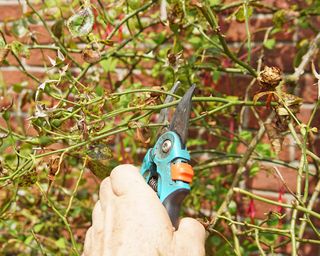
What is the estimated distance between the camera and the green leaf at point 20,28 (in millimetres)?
1407

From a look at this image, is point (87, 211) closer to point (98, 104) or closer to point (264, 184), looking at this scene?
point (264, 184)

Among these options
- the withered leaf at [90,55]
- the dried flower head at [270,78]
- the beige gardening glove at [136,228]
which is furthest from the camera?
the withered leaf at [90,55]

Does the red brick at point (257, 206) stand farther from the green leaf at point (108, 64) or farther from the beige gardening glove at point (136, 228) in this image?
the beige gardening glove at point (136, 228)

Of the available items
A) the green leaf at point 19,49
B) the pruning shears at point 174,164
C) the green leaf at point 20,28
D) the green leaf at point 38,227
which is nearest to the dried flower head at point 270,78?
the pruning shears at point 174,164

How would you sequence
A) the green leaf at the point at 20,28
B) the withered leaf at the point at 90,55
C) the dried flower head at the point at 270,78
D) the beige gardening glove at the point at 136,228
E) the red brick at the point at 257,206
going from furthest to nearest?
the red brick at the point at 257,206, the green leaf at the point at 20,28, the withered leaf at the point at 90,55, the dried flower head at the point at 270,78, the beige gardening glove at the point at 136,228

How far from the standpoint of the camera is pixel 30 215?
1.63 metres

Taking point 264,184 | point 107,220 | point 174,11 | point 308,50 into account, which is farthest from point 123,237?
point 264,184

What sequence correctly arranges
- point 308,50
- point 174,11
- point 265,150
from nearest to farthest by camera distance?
point 174,11 → point 308,50 → point 265,150

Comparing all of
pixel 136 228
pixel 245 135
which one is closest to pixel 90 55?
pixel 136 228

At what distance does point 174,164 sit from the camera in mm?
831

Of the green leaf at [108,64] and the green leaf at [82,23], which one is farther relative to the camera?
the green leaf at [108,64]

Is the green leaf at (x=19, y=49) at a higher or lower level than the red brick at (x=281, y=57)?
higher

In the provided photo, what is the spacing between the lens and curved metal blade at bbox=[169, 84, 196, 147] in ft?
2.81

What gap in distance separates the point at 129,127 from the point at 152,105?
55 millimetres
